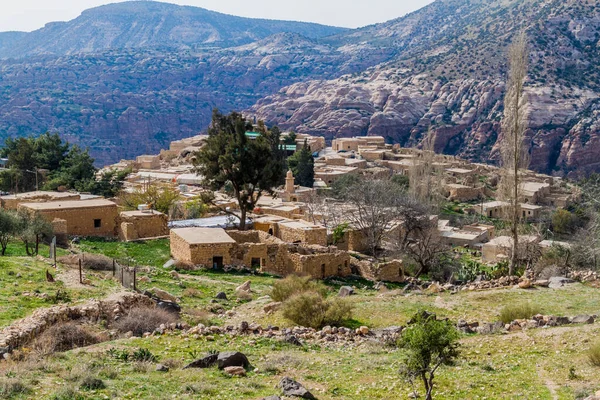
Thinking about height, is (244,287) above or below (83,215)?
below

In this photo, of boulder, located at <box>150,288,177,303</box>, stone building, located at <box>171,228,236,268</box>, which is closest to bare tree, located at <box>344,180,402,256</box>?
stone building, located at <box>171,228,236,268</box>

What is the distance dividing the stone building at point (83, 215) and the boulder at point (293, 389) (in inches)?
679

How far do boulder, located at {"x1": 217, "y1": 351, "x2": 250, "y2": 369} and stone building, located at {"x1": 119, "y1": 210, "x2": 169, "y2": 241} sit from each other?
16.1 metres

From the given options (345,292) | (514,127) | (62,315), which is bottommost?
(345,292)

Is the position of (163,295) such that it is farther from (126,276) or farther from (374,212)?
(374,212)

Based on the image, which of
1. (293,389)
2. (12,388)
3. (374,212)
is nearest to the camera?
(12,388)

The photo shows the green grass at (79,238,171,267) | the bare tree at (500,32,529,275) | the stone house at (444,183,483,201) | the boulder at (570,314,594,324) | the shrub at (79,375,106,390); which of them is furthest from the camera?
the stone house at (444,183,483,201)

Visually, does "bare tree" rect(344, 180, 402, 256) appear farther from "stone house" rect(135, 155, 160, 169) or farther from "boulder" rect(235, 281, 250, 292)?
"stone house" rect(135, 155, 160, 169)

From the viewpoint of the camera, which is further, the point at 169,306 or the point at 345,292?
the point at 345,292

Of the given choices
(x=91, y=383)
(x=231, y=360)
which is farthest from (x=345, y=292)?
(x=91, y=383)

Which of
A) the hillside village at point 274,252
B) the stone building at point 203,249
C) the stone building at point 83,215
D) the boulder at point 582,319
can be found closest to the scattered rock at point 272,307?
the hillside village at point 274,252

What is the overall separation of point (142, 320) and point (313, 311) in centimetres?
356

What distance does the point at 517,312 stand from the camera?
14.4 m

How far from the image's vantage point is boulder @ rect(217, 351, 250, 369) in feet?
34.1
